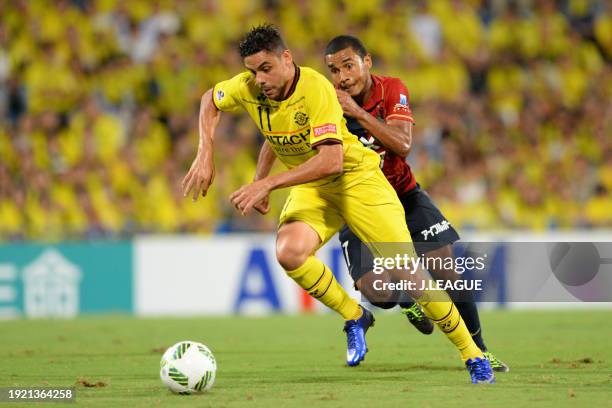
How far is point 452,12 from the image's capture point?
18141 mm

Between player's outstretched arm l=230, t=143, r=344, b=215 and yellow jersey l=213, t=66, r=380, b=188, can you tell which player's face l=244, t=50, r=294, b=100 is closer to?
yellow jersey l=213, t=66, r=380, b=188

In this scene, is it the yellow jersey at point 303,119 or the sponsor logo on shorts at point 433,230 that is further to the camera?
the sponsor logo on shorts at point 433,230

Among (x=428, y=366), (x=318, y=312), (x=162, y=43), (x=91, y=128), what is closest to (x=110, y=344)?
(x=428, y=366)

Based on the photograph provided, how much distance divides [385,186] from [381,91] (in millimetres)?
993

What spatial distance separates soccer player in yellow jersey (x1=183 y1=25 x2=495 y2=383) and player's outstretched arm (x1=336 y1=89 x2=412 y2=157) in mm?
122

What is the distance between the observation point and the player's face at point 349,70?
7766 millimetres

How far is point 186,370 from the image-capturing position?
248 inches

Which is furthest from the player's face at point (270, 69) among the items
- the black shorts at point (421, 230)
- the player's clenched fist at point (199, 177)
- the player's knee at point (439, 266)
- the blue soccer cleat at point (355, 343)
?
the blue soccer cleat at point (355, 343)

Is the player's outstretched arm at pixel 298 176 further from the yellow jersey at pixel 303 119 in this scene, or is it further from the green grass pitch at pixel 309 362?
the green grass pitch at pixel 309 362

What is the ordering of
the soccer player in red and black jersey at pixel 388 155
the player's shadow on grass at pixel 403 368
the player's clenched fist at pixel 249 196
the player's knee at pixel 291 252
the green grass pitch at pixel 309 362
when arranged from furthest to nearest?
1. the player's shadow on grass at pixel 403 368
2. the soccer player in red and black jersey at pixel 388 155
3. the player's knee at pixel 291 252
4. the player's clenched fist at pixel 249 196
5. the green grass pitch at pixel 309 362

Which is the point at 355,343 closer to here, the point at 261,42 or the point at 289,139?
the point at 289,139

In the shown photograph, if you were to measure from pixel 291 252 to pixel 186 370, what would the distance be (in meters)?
1.25

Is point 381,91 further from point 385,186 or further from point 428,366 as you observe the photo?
point 428,366

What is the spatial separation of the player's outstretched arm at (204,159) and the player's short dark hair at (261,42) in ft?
2.43
